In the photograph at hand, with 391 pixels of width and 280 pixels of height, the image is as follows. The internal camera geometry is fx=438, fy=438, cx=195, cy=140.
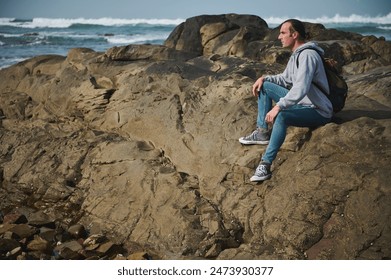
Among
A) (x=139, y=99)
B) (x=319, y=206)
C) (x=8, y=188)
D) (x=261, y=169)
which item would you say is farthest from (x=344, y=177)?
A: (x=8, y=188)

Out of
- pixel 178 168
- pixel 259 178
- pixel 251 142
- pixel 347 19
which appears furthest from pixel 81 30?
pixel 259 178

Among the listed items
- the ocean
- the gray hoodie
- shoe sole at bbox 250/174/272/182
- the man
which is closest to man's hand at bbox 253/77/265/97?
the man

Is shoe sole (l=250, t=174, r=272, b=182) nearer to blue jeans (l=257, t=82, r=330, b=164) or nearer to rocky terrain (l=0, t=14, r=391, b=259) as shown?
rocky terrain (l=0, t=14, r=391, b=259)

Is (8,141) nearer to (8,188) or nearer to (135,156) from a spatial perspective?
(8,188)

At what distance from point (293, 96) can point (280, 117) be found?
37 cm

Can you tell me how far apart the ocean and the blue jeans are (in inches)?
132

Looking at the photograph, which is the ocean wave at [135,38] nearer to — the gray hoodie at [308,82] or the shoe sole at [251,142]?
the shoe sole at [251,142]

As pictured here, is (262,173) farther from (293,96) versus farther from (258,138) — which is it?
(293,96)

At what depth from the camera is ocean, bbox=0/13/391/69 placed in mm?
9312

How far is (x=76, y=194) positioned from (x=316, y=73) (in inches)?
157

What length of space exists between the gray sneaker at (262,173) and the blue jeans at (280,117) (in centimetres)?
8

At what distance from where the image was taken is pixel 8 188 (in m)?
7.20

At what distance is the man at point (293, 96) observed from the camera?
4.61 metres

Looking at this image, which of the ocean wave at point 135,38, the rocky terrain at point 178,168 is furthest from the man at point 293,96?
the ocean wave at point 135,38
